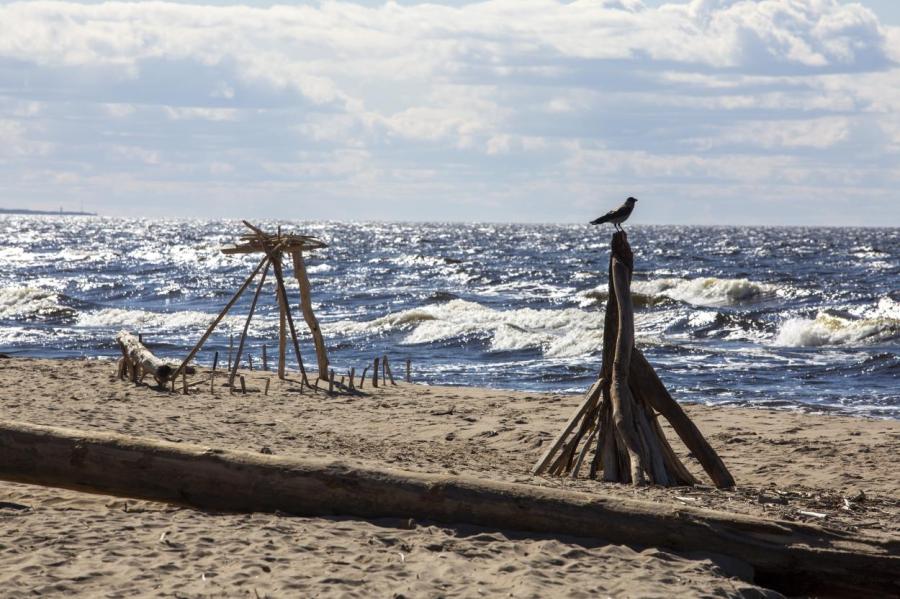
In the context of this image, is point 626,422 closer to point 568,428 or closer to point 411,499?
point 568,428

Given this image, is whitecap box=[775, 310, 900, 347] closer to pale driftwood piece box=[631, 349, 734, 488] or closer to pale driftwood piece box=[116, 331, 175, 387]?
pale driftwood piece box=[116, 331, 175, 387]

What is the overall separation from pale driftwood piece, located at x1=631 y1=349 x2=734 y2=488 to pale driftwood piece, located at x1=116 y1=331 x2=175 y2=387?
8.38 meters

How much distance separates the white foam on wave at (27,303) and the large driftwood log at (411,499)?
87.9ft

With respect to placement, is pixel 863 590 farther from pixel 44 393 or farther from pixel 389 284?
pixel 389 284

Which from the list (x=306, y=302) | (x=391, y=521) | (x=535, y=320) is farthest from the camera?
(x=535, y=320)

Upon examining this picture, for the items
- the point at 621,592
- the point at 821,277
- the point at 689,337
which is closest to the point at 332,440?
the point at 621,592

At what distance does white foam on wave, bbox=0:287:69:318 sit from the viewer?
32475 millimetres

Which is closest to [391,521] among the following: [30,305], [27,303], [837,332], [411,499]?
[411,499]

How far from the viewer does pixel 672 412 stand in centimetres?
904

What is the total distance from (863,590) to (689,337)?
21588 mm

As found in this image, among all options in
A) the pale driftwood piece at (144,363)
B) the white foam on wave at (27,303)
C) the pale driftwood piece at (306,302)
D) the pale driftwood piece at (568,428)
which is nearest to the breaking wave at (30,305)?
the white foam on wave at (27,303)

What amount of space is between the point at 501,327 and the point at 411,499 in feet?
65.8

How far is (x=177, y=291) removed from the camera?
137 feet

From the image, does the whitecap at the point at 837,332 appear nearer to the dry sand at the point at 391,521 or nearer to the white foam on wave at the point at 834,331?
the white foam on wave at the point at 834,331
